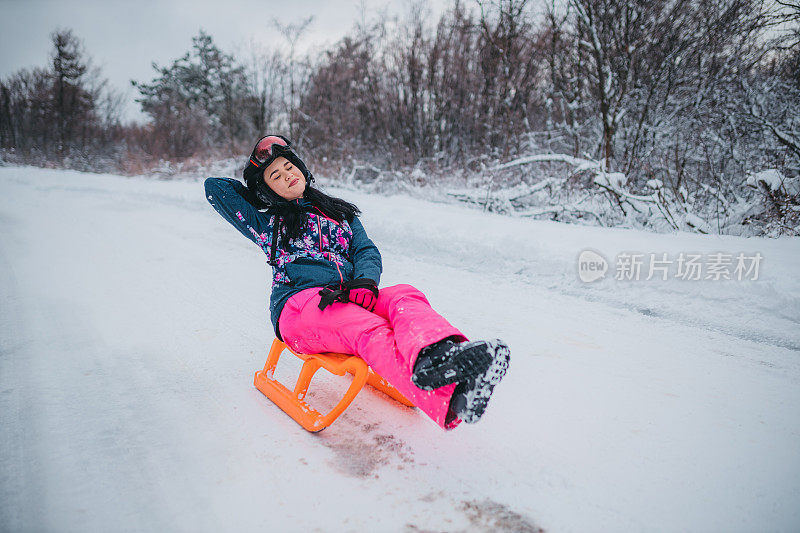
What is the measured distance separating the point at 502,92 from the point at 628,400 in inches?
320

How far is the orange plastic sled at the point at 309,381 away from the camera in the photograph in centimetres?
149

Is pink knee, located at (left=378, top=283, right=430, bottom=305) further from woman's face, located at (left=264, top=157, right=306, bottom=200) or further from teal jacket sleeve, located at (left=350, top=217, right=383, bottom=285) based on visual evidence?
woman's face, located at (left=264, top=157, right=306, bottom=200)

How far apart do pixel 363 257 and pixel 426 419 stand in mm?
760

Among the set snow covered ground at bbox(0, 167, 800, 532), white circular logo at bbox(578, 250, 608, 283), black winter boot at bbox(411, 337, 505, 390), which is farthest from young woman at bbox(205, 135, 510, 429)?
white circular logo at bbox(578, 250, 608, 283)

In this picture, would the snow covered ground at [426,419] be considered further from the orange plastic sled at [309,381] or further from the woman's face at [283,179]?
the woman's face at [283,179]

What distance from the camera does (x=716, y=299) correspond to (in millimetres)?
2658

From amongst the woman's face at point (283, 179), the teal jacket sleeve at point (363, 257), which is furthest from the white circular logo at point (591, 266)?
the woman's face at point (283, 179)

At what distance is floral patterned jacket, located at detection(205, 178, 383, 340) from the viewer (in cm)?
181

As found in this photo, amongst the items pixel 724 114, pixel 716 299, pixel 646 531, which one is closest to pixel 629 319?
pixel 716 299

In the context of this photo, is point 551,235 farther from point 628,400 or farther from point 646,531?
point 646,531

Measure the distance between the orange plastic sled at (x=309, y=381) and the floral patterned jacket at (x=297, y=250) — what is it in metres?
0.22

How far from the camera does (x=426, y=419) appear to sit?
1.64 meters

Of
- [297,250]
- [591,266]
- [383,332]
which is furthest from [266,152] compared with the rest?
[591,266]

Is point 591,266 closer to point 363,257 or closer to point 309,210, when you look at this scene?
point 363,257
